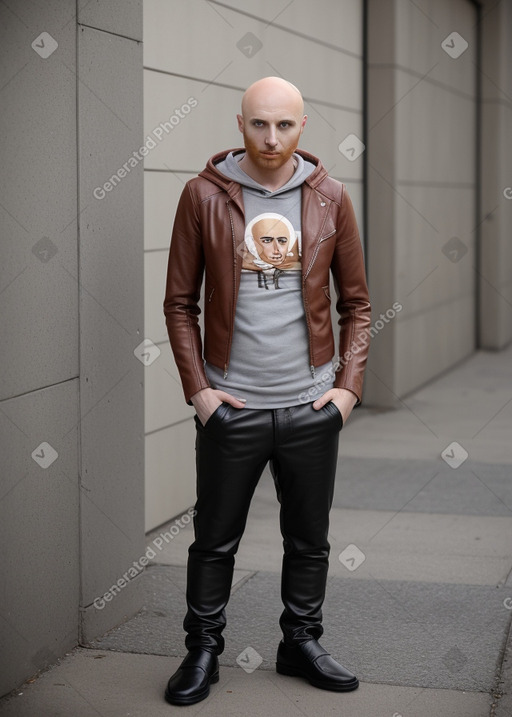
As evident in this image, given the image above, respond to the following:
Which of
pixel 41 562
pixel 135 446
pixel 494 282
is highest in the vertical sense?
pixel 494 282

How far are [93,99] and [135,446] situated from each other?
1.39 m

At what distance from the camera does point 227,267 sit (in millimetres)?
3578

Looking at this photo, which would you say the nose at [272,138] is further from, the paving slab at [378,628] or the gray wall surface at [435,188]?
the gray wall surface at [435,188]

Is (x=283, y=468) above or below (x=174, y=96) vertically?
below

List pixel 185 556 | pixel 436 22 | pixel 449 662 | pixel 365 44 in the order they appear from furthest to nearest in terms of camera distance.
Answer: pixel 436 22 → pixel 365 44 → pixel 185 556 → pixel 449 662

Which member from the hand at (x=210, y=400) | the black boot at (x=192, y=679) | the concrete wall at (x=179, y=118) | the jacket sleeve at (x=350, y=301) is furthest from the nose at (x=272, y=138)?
the concrete wall at (x=179, y=118)

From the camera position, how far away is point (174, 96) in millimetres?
5996

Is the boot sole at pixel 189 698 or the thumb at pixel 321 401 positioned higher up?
the thumb at pixel 321 401

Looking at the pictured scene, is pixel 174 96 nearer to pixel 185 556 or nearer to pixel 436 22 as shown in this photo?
pixel 185 556

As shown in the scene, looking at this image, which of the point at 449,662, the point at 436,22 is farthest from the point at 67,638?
the point at 436,22

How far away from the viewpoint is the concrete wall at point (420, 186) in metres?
9.48

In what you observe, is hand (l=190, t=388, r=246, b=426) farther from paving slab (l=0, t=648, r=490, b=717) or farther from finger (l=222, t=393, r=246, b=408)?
paving slab (l=0, t=648, r=490, b=717)

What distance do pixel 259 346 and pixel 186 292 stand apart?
0.31 m

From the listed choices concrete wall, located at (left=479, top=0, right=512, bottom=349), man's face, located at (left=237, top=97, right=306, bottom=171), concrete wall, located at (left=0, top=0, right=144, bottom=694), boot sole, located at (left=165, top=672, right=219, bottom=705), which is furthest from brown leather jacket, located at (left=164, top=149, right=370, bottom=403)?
concrete wall, located at (left=479, top=0, right=512, bottom=349)
